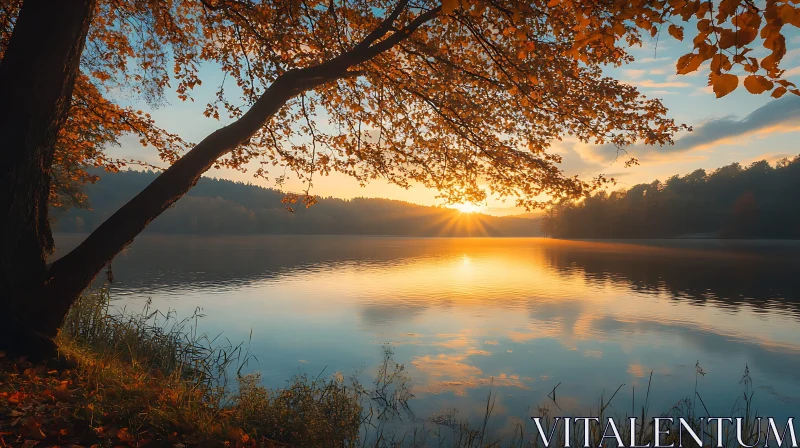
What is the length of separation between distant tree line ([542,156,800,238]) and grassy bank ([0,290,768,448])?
108677 millimetres

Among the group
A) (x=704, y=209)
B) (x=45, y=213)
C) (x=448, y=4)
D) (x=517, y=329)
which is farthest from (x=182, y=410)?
(x=704, y=209)

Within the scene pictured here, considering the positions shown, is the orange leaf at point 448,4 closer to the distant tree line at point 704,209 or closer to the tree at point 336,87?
the tree at point 336,87

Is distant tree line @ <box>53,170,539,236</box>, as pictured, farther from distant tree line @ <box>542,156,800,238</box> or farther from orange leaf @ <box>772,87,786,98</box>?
orange leaf @ <box>772,87,786,98</box>

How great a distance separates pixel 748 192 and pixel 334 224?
114293 millimetres

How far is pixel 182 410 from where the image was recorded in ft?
15.8

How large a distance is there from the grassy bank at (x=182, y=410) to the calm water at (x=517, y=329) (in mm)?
765

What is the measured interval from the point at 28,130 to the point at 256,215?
14569cm

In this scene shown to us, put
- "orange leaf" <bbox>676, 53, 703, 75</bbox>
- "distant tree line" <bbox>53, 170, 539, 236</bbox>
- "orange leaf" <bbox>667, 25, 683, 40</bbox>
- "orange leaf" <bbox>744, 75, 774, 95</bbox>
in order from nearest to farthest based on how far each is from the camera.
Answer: "orange leaf" <bbox>744, 75, 774, 95</bbox>, "orange leaf" <bbox>676, 53, 703, 75</bbox>, "orange leaf" <bbox>667, 25, 683, 40</bbox>, "distant tree line" <bbox>53, 170, 539, 236</bbox>

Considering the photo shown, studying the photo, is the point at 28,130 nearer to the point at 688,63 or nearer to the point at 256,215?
the point at 688,63

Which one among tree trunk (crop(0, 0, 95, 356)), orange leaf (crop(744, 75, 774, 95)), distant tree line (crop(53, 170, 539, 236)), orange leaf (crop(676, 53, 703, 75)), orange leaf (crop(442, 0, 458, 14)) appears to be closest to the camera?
orange leaf (crop(744, 75, 774, 95))

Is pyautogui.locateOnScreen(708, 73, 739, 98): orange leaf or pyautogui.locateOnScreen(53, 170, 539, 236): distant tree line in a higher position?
pyautogui.locateOnScreen(53, 170, 539, 236): distant tree line

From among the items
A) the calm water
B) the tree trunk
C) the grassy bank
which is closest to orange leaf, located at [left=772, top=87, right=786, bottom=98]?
the grassy bank

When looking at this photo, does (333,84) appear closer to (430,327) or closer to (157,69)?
(157,69)

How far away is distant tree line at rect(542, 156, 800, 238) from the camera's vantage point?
9438 cm
